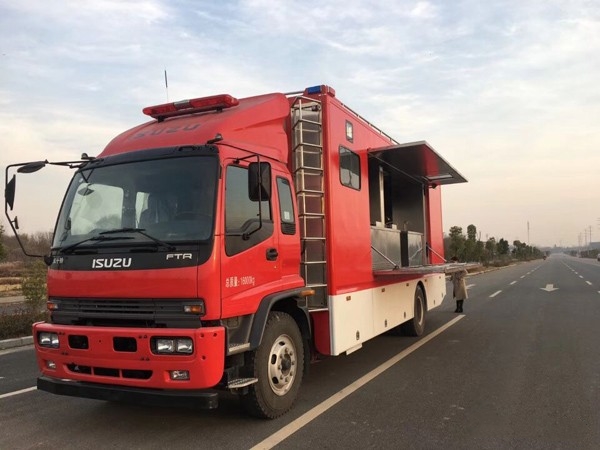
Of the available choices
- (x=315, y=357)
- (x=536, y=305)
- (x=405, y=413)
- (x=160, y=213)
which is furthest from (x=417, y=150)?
(x=536, y=305)

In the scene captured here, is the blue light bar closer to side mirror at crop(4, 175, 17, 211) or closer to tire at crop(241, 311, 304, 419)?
tire at crop(241, 311, 304, 419)

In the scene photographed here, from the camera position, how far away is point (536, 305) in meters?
15.7

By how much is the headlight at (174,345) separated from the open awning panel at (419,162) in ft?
15.1

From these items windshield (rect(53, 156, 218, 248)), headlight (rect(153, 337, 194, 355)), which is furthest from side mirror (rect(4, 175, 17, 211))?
headlight (rect(153, 337, 194, 355))

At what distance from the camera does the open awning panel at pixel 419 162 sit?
804 centimetres

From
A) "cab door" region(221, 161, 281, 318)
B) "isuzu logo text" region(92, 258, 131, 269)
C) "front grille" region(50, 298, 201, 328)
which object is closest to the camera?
"front grille" region(50, 298, 201, 328)

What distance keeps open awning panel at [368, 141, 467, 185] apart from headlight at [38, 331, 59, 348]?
197 inches

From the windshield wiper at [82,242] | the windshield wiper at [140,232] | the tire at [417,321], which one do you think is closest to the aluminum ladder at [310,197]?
the windshield wiper at [140,232]

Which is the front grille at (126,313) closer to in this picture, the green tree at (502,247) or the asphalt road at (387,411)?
the asphalt road at (387,411)

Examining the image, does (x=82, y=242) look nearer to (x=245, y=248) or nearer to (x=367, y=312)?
(x=245, y=248)

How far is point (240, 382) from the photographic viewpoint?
453 cm

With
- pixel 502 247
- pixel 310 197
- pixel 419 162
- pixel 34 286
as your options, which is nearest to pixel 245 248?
pixel 310 197

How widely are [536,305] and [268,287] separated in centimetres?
1318

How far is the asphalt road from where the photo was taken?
457 cm
